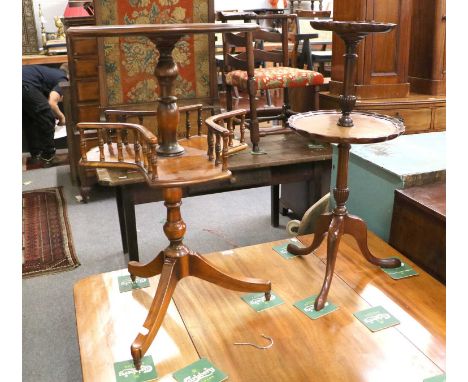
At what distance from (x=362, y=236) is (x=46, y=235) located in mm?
2117

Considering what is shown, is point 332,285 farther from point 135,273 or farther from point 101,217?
point 101,217

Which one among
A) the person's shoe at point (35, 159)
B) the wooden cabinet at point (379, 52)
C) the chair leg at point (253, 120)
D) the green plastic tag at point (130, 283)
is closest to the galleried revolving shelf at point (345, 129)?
the green plastic tag at point (130, 283)

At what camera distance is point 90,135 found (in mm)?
3383

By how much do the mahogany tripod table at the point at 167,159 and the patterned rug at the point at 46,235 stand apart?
4.47 feet

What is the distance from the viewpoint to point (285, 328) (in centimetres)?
145

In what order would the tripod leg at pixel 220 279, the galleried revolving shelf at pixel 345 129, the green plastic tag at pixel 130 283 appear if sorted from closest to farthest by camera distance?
the galleried revolving shelf at pixel 345 129 < the tripod leg at pixel 220 279 < the green plastic tag at pixel 130 283

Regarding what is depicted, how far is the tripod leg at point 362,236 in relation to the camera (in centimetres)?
153

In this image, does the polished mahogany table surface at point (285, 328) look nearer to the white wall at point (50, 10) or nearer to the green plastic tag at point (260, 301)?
the green plastic tag at point (260, 301)

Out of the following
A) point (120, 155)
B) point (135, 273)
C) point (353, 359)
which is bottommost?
point (353, 359)

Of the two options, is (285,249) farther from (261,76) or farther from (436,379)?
(261,76)

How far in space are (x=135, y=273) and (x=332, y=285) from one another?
0.64 metres

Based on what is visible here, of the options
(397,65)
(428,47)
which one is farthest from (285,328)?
(428,47)

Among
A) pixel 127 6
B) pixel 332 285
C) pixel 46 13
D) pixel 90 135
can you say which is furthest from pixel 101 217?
pixel 46 13

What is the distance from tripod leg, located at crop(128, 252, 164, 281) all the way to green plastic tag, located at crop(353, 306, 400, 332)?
60cm
